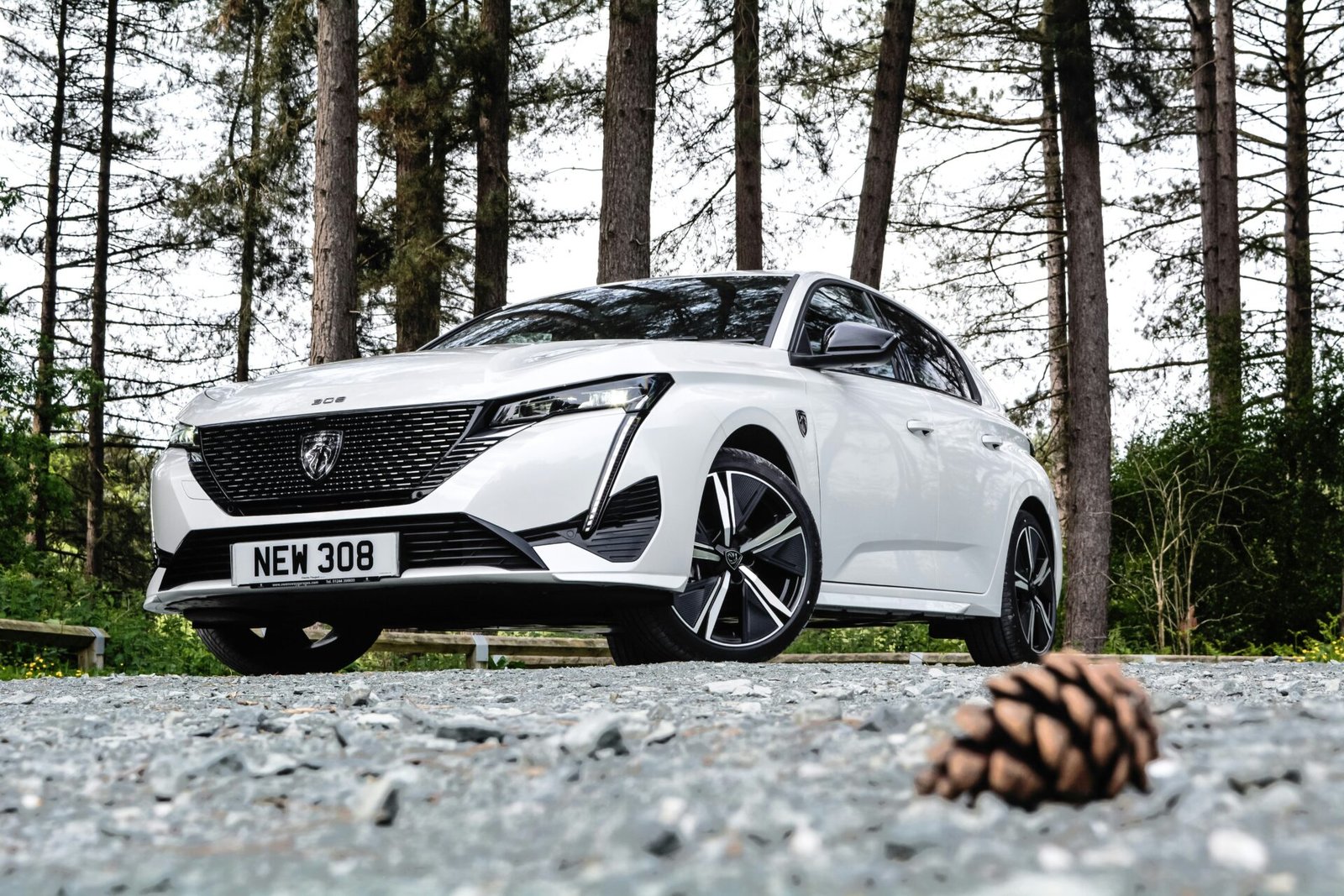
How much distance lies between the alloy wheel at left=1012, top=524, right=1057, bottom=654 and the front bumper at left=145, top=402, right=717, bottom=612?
9.86ft

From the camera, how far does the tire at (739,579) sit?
4.91m

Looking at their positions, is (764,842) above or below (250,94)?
below

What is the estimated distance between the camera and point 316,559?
4.84 m

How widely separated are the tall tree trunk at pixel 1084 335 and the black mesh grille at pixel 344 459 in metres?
12.9

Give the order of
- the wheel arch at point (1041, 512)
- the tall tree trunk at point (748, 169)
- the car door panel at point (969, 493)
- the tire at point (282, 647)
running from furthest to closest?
the tall tree trunk at point (748, 169) < the wheel arch at point (1041, 512) < the car door panel at point (969, 493) < the tire at point (282, 647)

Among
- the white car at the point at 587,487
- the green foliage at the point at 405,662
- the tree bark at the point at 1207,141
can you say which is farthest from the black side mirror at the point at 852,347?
the tree bark at the point at 1207,141

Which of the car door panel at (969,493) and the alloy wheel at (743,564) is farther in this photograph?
the car door panel at (969,493)

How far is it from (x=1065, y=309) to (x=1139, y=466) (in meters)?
9.14

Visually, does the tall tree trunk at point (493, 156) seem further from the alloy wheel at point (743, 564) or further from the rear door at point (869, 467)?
the alloy wheel at point (743, 564)

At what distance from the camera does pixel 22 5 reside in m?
27.0

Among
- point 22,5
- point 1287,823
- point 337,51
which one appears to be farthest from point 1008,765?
point 22,5

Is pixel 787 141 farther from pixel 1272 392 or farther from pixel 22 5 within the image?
pixel 22 5

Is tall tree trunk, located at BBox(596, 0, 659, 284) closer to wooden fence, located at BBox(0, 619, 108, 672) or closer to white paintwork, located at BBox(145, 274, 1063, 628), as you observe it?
wooden fence, located at BBox(0, 619, 108, 672)

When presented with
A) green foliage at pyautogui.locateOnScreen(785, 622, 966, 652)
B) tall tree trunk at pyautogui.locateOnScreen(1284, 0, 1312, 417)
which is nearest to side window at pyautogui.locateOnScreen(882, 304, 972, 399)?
green foliage at pyautogui.locateOnScreen(785, 622, 966, 652)
